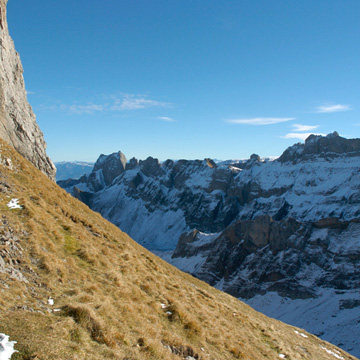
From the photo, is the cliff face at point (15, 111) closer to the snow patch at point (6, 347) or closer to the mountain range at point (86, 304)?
the mountain range at point (86, 304)

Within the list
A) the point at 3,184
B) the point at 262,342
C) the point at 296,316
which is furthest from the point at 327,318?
the point at 3,184

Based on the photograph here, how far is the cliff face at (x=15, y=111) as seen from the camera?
39.7 m

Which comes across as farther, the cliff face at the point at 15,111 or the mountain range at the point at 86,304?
the cliff face at the point at 15,111

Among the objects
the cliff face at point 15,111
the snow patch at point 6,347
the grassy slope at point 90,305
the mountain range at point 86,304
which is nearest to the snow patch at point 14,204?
the mountain range at point 86,304

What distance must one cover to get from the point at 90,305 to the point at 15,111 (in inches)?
1419

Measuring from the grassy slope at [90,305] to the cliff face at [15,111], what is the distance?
48.9 feet

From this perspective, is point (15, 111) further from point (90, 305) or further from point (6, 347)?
point (6, 347)

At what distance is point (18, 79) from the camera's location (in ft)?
152

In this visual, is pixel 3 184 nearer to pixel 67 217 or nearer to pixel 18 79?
pixel 67 217

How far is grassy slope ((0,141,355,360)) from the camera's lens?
11422 millimetres

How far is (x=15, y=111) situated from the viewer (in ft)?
138

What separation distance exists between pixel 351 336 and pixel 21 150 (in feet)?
545

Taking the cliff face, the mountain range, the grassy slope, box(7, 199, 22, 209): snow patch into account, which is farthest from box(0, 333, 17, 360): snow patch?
the cliff face

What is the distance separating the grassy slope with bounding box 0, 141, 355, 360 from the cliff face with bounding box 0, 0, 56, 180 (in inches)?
587
